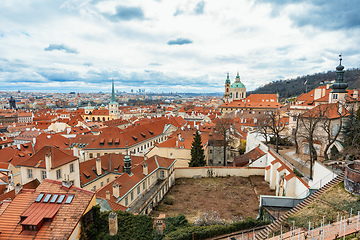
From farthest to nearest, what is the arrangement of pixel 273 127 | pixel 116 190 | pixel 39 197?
pixel 273 127 → pixel 116 190 → pixel 39 197

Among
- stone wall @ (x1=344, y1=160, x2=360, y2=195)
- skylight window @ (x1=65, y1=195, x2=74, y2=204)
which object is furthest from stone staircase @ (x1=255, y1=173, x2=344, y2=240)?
skylight window @ (x1=65, y1=195, x2=74, y2=204)

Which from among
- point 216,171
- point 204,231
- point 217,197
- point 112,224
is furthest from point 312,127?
point 112,224

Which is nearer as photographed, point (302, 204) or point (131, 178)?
point (302, 204)

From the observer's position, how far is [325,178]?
706 inches

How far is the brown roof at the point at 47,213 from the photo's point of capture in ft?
38.4

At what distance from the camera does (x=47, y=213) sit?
12.4 metres

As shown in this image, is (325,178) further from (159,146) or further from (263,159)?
(159,146)

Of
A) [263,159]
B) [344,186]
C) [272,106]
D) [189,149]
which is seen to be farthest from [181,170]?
[272,106]

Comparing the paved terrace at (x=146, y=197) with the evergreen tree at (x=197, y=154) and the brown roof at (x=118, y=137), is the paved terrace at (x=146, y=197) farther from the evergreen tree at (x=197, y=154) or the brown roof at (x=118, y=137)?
the brown roof at (x=118, y=137)

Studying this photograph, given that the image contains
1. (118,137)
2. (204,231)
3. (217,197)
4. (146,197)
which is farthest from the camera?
(118,137)

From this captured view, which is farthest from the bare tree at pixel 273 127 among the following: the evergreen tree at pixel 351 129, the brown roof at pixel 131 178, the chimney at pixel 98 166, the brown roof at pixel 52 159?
the brown roof at pixel 52 159

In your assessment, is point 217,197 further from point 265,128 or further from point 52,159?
point 52,159

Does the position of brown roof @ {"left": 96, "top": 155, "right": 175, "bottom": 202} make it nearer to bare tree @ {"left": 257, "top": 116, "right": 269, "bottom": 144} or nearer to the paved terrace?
the paved terrace

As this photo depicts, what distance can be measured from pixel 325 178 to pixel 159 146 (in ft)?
83.9
